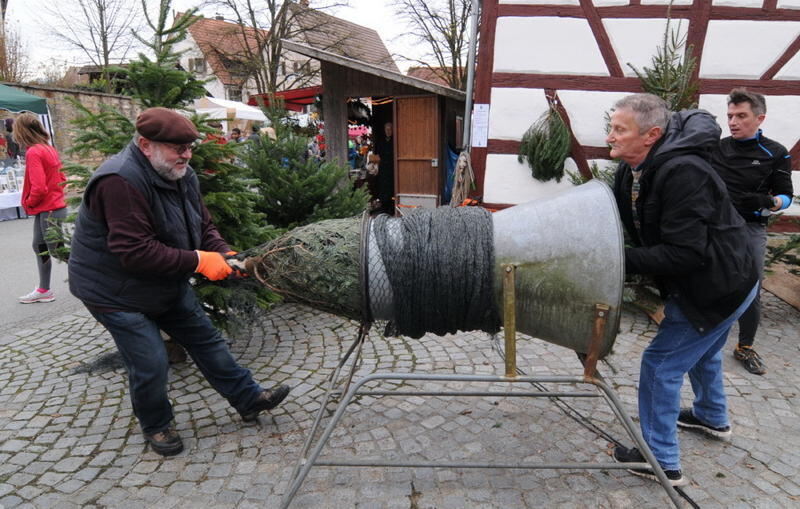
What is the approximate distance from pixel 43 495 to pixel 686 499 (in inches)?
117

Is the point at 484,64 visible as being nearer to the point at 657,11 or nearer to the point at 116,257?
the point at 657,11

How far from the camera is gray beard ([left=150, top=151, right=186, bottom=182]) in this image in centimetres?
240

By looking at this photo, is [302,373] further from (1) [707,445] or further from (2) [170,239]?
(1) [707,445]

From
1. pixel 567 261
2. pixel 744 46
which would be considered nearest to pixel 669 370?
pixel 567 261

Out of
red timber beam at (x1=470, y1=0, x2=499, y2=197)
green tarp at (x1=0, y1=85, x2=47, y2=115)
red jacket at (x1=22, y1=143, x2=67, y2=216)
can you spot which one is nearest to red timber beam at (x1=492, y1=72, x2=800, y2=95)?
red timber beam at (x1=470, y1=0, x2=499, y2=197)

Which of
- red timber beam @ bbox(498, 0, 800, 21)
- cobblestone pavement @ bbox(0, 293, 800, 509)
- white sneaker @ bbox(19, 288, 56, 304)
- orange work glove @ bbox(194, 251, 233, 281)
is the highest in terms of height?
red timber beam @ bbox(498, 0, 800, 21)

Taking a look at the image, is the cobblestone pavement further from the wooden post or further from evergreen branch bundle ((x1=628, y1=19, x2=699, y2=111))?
the wooden post

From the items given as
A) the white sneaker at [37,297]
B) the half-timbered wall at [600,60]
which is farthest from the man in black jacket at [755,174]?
the white sneaker at [37,297]

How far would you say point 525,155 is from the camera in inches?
237

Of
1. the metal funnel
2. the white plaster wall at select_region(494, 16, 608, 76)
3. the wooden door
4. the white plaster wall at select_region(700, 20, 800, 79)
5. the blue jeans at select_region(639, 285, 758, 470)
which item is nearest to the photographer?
the metal funnel

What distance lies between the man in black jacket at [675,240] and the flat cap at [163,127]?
6.30 feet

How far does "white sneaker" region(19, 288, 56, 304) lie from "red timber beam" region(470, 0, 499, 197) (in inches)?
195

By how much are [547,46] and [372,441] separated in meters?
4.88

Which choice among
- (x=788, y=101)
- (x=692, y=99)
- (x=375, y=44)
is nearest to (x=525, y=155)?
(x=692, y=99)
